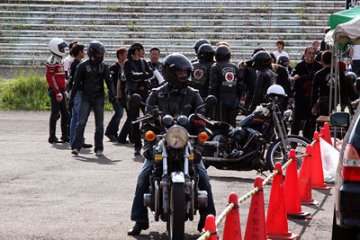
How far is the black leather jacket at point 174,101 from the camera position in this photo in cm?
996

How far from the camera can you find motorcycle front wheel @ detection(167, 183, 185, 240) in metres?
8.73

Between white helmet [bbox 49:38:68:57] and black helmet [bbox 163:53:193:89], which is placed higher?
black helmet [bbox 163:53:193:89]

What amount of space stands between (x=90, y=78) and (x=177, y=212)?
9.26m

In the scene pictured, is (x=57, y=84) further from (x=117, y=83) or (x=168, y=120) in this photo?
(x=168, y=120)

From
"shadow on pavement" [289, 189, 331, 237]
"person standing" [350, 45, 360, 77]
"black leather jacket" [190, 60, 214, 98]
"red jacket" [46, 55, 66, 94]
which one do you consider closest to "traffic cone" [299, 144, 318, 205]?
"shadow on pavement" [289, 189, 331, 237]

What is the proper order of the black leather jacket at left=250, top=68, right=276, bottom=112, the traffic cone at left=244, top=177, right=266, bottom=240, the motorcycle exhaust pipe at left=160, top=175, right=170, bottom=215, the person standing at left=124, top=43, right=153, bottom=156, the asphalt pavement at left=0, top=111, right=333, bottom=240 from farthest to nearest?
the person standing at left=124, top=43, right=153, bottom=156, the black leather jacket at left=250, top=68, right=276, bottom=112, the asphalt pavement at left=0, top=111, right=333, bottom=240, the motorcycle exhaust pipe at left=160, top=175, right=170, bottom=215, the traffic cone at left=244, top=177, right=266, bottom=240

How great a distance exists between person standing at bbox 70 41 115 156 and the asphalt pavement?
1.09ft

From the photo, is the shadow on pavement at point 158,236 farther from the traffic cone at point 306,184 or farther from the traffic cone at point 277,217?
the traffic cone at point 306,184

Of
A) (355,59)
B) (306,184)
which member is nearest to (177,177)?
(306,184)

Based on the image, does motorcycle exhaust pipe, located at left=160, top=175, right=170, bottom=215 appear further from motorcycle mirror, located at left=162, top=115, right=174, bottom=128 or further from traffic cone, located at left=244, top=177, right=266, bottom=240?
traffic cone, located at left=244, top=177, right=266, bottom=240

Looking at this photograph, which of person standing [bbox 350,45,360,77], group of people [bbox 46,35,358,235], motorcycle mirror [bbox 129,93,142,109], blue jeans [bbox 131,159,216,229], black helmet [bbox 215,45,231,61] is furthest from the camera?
person standing [bbox 350,45,360,77]

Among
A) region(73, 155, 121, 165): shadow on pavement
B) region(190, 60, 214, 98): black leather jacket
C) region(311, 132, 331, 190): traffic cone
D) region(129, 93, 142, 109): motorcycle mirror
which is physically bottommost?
region(73, 155, 121, 165): shadow on pavement

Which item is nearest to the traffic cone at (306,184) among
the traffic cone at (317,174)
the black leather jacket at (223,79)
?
the traffic cone at (317,174)

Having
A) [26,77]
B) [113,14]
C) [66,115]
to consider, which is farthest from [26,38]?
[66,115]
